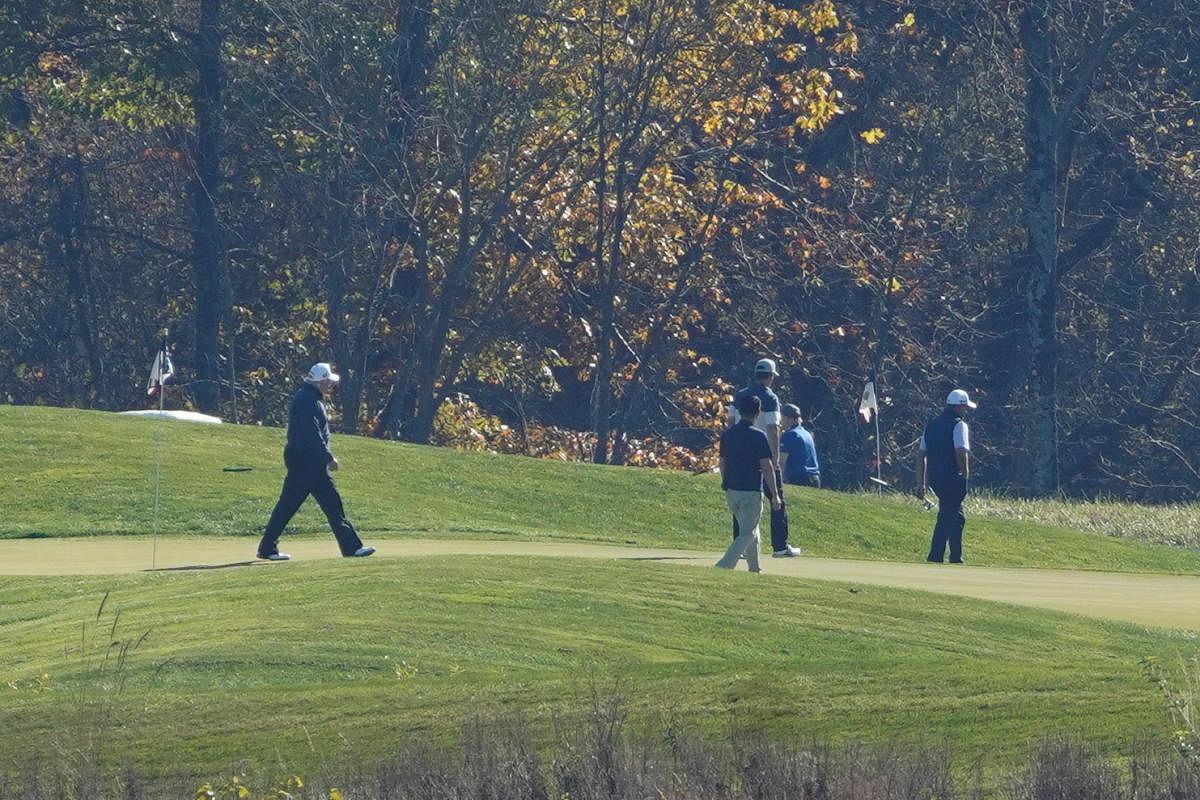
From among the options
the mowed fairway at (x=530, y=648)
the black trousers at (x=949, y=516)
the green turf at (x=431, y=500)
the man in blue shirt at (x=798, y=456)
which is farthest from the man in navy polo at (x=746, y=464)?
the green turf at (x=431, y=500)

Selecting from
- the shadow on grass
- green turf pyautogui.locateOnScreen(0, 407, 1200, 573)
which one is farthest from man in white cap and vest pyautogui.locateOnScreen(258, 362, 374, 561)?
green turf pyautogui.locateOnScreen(0, 407, 1200, 573)

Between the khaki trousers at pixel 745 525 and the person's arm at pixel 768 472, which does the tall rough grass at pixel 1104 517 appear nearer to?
the khaki trousers at pixel 745 525

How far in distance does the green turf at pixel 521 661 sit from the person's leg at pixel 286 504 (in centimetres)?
166

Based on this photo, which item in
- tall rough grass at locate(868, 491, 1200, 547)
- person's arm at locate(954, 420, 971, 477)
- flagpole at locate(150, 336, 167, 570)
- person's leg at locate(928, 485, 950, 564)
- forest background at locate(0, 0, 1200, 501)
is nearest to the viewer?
flagpole at locate(150, 336, 167, 570)

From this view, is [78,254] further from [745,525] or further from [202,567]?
[745,525]

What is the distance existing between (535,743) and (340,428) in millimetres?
31247

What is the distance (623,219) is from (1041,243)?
1024 centimetres

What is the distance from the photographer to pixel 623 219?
41562 mm

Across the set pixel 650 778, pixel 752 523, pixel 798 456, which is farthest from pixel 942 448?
pixel 650 778

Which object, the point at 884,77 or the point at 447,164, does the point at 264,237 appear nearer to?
the point at 447,164

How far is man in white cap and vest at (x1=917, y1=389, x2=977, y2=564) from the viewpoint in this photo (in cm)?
2302

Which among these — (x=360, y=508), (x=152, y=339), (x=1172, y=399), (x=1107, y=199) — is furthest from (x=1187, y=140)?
(x=360, y=508)

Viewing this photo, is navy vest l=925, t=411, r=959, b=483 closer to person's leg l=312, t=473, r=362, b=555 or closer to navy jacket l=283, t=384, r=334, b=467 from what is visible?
person's leg l=312, t=473, r=362, b=555

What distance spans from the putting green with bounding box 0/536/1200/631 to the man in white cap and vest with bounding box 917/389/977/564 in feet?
3.44
